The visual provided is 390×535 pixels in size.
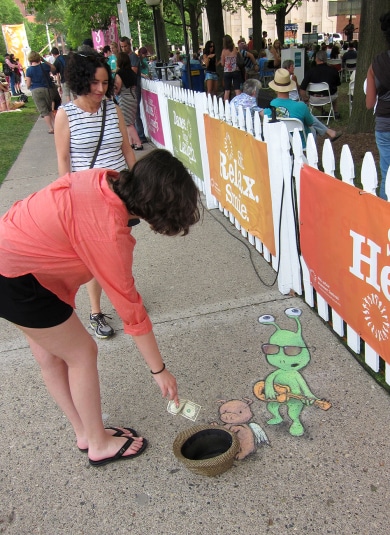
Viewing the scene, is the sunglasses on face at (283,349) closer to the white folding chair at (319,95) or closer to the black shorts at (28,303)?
the black shorts at (28,303)

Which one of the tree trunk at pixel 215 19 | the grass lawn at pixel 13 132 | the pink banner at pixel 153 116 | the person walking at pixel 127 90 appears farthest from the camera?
the tree trunk at pixel 215 19

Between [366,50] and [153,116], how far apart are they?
142 inches

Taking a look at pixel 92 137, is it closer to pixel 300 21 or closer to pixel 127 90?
pixel 127 90

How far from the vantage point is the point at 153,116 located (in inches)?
327

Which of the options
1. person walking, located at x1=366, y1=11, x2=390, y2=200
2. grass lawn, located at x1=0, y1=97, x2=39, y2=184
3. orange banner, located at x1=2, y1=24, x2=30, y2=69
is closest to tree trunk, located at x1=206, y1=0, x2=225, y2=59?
grass lawn, located at x1=0, y1=97, x2=39, y2=184

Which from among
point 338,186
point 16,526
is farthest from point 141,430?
point 338,186

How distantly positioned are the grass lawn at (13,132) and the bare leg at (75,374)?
6472 millimetres

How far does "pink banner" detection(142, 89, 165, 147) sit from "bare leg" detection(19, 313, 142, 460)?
6.16 meters

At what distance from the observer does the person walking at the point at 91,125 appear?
2.84 meters

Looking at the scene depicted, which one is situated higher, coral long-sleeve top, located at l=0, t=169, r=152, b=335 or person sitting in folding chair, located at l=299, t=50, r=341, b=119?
coral long-sleeve top, located at l=0, t=169, r=152, b=335

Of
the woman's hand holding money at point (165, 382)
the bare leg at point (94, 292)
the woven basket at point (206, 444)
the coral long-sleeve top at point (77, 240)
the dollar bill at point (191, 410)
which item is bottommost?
the dollar bill at point (191, 410)

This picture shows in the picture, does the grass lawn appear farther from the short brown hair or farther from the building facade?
the building facade

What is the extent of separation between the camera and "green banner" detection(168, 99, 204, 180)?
5.43 meters

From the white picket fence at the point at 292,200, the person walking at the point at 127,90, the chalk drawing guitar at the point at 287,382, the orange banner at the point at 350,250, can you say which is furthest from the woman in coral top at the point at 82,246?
the person walking at the point at 127,90
